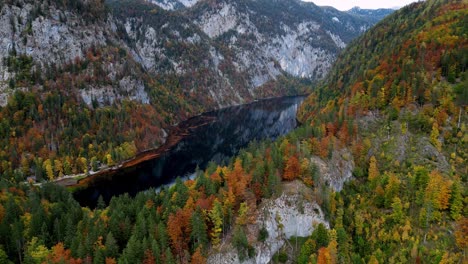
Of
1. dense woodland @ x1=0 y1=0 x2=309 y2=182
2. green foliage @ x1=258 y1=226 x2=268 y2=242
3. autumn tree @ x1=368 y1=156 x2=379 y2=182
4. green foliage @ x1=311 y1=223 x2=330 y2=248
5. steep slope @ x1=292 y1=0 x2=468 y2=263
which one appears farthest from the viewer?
dense woodland @ x1=0 y1=0 x2=309 y2=182

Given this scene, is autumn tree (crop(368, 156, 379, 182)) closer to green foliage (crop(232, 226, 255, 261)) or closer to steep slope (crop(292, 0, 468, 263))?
steep slope (crop(292, 0, 468, 263))

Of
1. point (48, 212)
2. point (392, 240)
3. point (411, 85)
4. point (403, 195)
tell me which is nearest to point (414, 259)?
point (392, 240)

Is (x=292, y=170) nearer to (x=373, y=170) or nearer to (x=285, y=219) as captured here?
(x=285, y=219)

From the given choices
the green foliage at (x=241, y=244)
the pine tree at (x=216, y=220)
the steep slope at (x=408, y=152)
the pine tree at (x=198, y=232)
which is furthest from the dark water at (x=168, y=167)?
the green foliage at (x=241, y=244)

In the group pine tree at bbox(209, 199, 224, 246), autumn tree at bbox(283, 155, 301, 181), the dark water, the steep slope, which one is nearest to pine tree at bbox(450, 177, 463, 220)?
the steep slope

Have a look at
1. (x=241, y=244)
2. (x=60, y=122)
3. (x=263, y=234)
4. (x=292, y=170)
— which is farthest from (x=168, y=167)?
(x=241, y=244)

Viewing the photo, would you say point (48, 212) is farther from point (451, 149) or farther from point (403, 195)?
point (451, 149)

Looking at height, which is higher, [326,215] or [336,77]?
[336,77]
